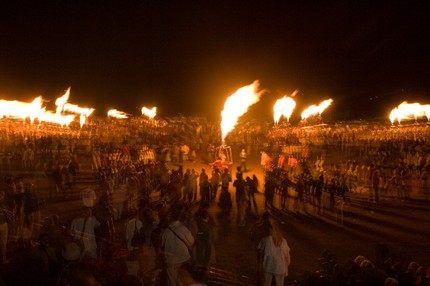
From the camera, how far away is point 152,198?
1606cm

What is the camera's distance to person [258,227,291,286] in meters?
6.14

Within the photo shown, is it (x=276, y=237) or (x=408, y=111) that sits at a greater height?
(x=408, y=111)

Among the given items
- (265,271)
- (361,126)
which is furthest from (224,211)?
(361,126)

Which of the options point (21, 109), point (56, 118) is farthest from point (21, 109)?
point (56, 118)

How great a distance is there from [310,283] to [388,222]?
8.09 metres

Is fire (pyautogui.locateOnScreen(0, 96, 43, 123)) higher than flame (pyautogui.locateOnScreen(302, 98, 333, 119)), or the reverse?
flame (pyautogui.locateOnScreen(302, 98, 333, 119))

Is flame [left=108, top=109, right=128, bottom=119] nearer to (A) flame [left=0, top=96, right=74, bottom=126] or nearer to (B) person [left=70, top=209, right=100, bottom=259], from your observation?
(A) flame [left=0, top=96, right=74, bottom=126]

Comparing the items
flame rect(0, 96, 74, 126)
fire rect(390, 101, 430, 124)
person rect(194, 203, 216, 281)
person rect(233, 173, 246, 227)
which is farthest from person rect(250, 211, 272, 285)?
fire rect(390, 101, 430, 124)

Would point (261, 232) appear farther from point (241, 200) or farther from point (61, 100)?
point (61, 100)

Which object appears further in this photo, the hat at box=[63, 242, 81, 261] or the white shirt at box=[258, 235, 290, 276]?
the white shirt at box=[258, 235, 290, 276]

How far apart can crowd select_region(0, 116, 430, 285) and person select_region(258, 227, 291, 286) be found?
0.02 metres

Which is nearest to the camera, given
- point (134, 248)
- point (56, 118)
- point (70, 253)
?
point (70, 253)

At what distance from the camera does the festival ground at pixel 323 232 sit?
8.96 meters

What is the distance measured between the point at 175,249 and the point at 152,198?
33.0 ft
